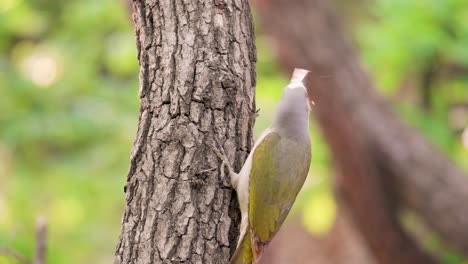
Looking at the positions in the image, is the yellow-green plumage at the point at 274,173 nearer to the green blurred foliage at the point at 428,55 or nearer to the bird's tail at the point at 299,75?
the bird's tail at the point at 299,75

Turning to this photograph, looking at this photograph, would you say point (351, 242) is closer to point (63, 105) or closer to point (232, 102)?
point (63, 105)

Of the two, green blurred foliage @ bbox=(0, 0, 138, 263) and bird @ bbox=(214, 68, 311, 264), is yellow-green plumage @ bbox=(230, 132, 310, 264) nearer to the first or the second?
bird @ bbox=(214, 68, 311, 264)

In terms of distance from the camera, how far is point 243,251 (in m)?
2.88

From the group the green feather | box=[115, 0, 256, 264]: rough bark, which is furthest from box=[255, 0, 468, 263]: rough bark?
box=[115, 0, 256, 264]: rough bark

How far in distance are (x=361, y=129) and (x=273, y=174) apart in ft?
13.4

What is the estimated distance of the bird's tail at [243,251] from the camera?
287 cm

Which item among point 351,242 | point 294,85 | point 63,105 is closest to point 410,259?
point 351,242

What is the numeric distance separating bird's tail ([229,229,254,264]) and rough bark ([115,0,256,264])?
1.0 inches

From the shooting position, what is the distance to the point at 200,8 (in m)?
2.95

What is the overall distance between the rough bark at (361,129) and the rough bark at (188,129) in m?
3.82

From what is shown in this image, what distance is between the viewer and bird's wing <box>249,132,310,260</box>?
296 cm

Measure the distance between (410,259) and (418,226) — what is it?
96cm

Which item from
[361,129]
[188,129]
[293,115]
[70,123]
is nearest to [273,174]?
[293,115]

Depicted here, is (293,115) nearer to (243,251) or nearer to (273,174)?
(273,174)
